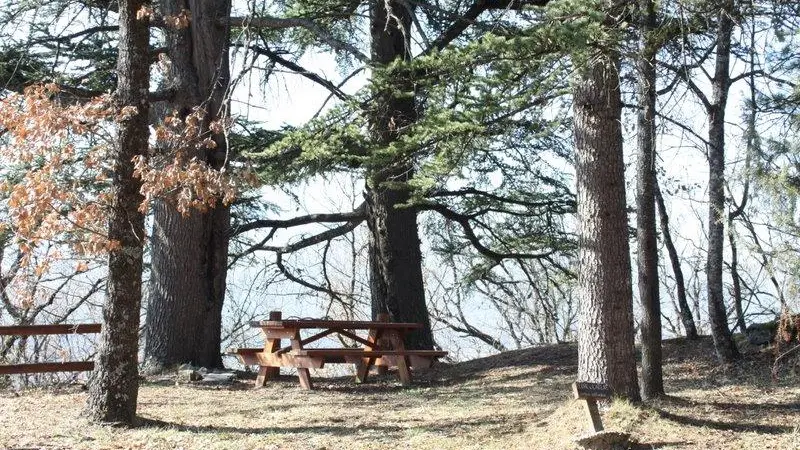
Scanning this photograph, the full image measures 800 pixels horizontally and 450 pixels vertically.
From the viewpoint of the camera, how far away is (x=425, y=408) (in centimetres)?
1009

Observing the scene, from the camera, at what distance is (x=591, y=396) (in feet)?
25.2

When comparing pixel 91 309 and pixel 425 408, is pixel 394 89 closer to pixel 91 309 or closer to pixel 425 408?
pixel 425 408

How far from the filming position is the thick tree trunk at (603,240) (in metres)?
8.65

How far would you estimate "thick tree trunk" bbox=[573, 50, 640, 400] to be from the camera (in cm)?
865

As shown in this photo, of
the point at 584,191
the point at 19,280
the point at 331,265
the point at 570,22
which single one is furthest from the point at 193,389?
the point at 331,265

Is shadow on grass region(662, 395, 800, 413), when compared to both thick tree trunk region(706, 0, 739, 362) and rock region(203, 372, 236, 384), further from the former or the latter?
rock region(203, 372, 236, 384)

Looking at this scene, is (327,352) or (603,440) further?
(327,352)

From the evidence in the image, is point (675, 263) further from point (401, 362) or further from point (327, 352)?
point (327, 352)

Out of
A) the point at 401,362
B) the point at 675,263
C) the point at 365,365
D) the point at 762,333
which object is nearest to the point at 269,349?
the point at 365,365

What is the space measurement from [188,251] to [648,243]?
21.9 feet

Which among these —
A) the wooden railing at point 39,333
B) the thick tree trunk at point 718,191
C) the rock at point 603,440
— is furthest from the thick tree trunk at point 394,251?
the rock at point 603,440

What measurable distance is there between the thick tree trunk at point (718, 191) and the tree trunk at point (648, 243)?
5.59ft

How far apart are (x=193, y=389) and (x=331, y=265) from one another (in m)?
10.4

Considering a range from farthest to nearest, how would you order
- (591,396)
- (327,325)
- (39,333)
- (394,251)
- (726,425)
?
(394,251) < (327,325) < (39,333) < (726,425) < (591,396)
